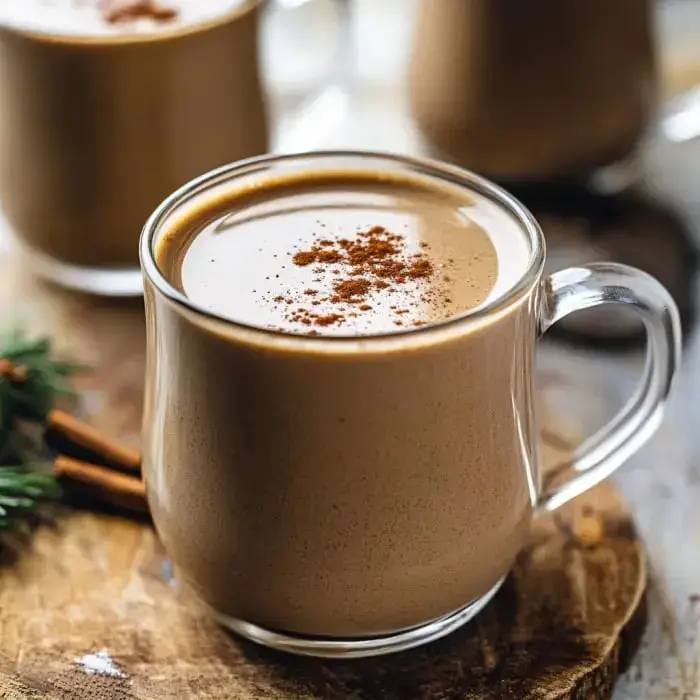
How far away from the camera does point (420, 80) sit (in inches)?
61.1

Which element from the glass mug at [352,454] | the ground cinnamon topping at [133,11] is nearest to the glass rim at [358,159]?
the glass mug at [352,454]

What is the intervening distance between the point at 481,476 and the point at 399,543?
0.07m

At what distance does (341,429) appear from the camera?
844 millimetres

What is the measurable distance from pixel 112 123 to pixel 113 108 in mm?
15

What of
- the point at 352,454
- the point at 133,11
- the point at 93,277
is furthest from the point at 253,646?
the point at 133,11

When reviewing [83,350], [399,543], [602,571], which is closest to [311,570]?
[399,543]

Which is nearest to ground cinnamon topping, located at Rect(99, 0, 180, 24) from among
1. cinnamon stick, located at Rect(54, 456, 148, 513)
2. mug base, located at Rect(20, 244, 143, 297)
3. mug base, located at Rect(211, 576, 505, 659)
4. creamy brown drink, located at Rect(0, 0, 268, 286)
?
creamy brown drink, located at Rect(0, 0, 268, 286)

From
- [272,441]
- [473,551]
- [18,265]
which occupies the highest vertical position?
[272,441]

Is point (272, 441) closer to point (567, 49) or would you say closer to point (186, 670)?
point (186, 670)

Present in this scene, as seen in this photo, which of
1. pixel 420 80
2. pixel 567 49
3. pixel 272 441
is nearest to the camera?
pixel 272 441

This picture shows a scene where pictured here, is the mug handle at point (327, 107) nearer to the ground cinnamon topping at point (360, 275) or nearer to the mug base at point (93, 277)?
the mug base at point (93, 277)

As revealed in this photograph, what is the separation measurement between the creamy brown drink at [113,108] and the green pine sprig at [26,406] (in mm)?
168

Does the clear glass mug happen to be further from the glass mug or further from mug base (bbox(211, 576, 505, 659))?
mug base (bbox(211, 576, 505, 659))

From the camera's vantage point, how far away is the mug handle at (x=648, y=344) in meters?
0.94
